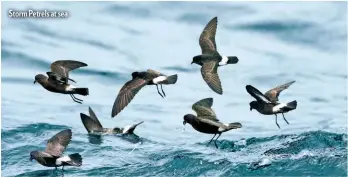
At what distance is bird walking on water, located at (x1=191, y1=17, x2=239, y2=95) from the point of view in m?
13.5

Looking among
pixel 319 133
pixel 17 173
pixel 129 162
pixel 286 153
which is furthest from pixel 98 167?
pixel 319 133

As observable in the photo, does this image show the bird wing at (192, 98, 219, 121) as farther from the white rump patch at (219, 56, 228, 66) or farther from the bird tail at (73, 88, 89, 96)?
the bird tail at (73, 88, 89, 96)

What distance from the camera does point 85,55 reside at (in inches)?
777

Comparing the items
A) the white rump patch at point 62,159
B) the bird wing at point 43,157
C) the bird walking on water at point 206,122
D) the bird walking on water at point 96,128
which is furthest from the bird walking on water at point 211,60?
the bird wing at point 43,157

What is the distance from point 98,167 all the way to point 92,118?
126 centimetres

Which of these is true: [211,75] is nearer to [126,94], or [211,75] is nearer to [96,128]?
[126,94]

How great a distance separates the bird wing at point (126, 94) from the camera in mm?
12586

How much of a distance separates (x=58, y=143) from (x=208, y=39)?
352 centimetres

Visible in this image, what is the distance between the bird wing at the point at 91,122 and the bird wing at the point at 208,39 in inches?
96.7

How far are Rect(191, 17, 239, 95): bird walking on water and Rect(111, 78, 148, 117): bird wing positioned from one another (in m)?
1.26

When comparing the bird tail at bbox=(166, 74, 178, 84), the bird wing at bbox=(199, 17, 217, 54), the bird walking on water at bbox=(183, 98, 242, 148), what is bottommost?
the bird walking on water at bbox=(183, 98, 242, 148)

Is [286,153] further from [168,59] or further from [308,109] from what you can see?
[168,59]

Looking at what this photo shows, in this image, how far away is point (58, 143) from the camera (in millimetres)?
13141

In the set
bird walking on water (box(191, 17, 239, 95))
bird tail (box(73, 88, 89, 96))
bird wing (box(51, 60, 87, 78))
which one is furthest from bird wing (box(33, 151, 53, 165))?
bird walking on water (box(191, 17, 239, 95))
